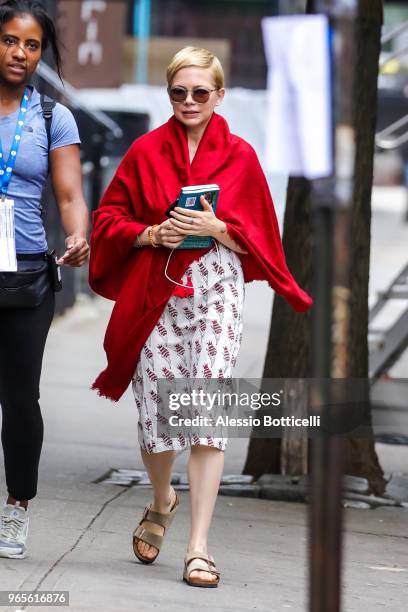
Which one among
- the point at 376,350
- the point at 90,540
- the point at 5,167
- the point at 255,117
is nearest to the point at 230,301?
the point at 5,167

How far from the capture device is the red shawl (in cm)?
471

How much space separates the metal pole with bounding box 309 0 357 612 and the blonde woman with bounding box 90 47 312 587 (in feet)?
6.13

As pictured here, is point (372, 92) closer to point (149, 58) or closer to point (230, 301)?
point (230, 301)

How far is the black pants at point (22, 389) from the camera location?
4.62 m

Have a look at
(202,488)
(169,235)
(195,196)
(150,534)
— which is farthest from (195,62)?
(150,534)

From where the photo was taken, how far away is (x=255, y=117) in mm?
16312

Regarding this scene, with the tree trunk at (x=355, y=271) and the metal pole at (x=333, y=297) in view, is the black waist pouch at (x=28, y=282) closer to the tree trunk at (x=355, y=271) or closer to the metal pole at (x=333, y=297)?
the metal pole at (x=333, y=297)

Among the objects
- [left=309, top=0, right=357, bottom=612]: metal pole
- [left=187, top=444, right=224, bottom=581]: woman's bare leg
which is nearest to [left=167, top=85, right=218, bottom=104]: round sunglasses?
[left=187, top=444, right=224, bottom=581]: woman's bare leg

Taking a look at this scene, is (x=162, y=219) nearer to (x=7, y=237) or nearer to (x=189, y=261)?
(x=189, y=261)

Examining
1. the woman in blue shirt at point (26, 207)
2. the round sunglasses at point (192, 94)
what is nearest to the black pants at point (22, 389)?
the woman in blue shirt at point (26, 207)

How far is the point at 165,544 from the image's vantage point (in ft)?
17.5

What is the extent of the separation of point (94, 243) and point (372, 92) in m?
2.56

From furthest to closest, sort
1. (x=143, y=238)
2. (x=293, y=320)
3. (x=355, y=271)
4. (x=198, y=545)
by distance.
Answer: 1. (x=355, y=271)
2. (x=293, y=320)
3. (x=143, y=238)
4. (x=198, y=545)

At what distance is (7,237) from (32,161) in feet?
0.94
